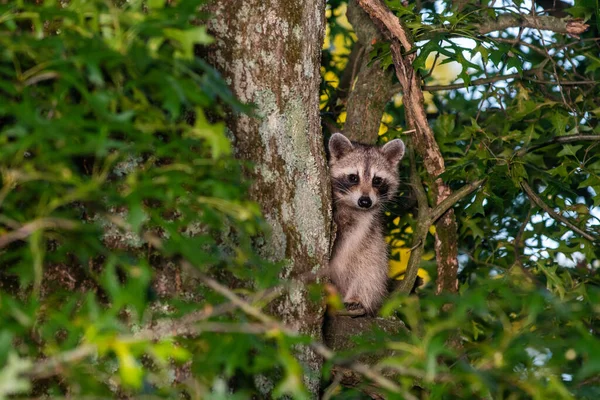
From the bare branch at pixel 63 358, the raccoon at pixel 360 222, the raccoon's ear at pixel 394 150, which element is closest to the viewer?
the bare branch at pixel 63 358

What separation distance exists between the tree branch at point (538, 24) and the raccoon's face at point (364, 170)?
1.13m

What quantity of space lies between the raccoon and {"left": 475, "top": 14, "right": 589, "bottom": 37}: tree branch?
→ 3.74 feet

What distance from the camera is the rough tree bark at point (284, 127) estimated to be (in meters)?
3.39

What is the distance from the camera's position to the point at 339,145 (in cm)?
590

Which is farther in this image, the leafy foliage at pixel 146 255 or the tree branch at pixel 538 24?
the tree branch at pixel 538 24

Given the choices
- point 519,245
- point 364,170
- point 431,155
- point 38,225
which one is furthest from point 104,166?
point 364,170

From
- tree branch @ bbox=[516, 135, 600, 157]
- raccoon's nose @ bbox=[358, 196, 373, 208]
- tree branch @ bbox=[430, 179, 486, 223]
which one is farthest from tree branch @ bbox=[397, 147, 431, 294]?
tree branch @ bbox=[516, 135, 600, 157]

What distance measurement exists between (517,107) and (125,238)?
10.5ft

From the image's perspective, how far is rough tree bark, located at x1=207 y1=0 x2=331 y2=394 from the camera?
11.1 ft

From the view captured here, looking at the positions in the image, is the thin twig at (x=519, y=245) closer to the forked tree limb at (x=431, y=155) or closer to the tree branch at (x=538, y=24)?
the forked tree limb at (x=431, y=155)

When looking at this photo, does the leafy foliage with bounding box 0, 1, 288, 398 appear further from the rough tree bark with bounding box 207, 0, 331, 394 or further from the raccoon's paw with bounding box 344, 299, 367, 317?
the raccoon's paw with bounding box 344, 299, 367, 317

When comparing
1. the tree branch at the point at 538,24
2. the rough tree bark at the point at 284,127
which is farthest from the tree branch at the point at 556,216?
the rough tree bark at the point at 284,127

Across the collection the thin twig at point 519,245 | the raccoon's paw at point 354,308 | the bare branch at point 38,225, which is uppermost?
the bare branch at point 38,225

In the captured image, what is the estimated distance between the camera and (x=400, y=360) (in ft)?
6.74
